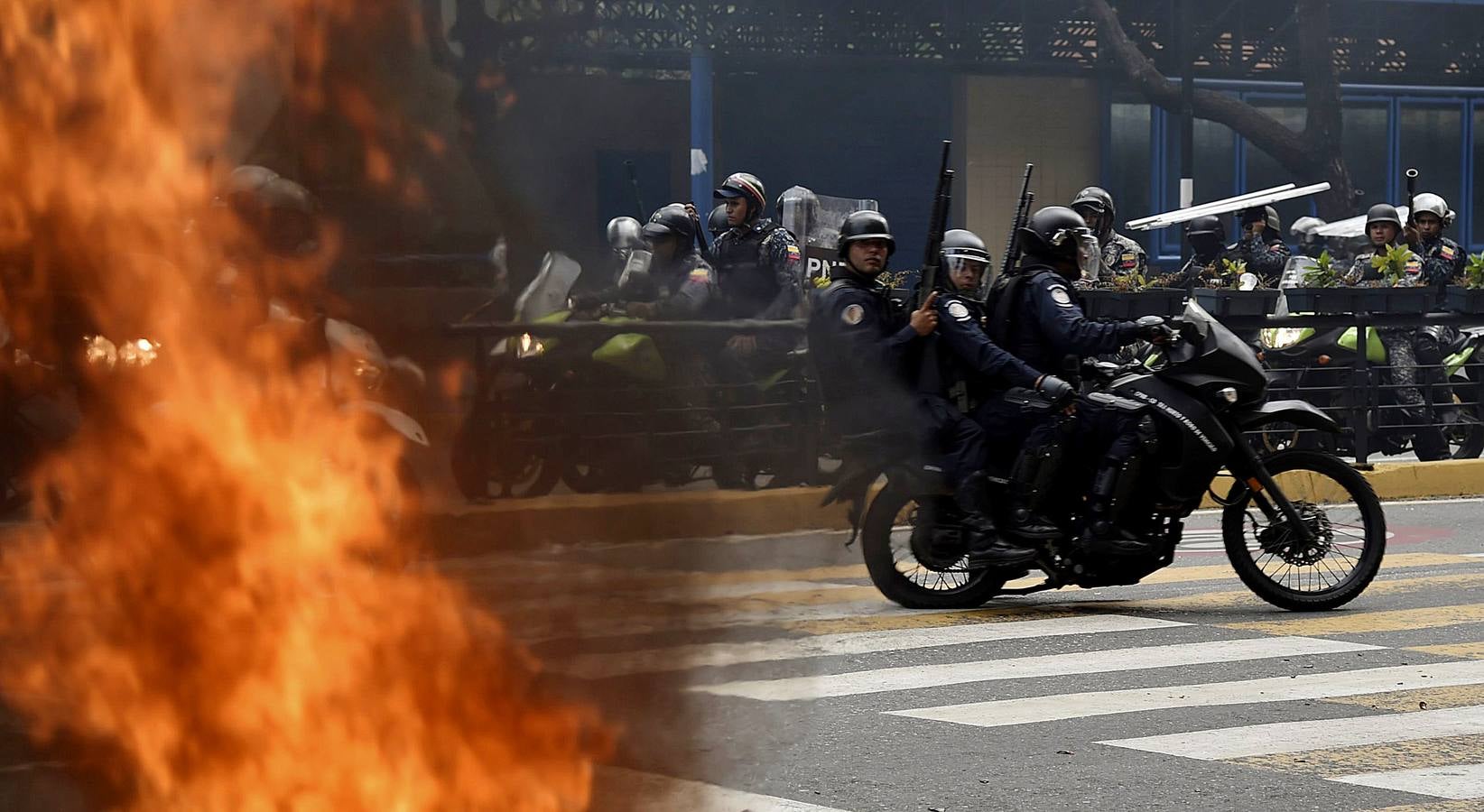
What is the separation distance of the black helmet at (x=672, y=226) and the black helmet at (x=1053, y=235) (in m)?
5.17

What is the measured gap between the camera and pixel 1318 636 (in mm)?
7129

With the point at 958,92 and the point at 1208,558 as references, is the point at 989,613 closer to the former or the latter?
the point at 1208,558

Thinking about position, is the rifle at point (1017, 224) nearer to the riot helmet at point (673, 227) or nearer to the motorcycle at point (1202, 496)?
the motorcycle at point (1202, 496)

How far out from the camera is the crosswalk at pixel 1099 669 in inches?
107

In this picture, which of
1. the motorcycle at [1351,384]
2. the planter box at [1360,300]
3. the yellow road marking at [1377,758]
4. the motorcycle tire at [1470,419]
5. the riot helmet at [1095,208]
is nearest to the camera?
the yellow road marking at [1377,758]

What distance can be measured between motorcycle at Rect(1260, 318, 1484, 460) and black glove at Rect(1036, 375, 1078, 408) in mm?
5076

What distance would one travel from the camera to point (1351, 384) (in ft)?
40.2

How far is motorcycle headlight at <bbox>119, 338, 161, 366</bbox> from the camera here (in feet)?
6.77

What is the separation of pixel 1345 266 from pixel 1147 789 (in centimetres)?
995

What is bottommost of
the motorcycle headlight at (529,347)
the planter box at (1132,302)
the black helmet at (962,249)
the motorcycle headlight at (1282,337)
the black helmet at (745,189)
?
the motorcycle headlight at (1282,337)

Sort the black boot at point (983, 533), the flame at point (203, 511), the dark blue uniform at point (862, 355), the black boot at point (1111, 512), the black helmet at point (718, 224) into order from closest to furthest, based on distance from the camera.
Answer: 1. the flame at point (203, 511)
2. the black helmet at point (718, 224)
3. the dark blue uniform at point (862, 355)
4. the black boot at point (983, 533)
5. the black boot at point (1111, 512)

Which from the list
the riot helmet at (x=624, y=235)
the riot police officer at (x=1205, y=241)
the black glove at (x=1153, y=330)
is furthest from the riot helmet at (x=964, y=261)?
the riot police officer at (x=1205, y=241)

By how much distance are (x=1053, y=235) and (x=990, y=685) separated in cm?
207

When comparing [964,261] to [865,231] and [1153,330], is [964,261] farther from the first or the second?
[865,231]
